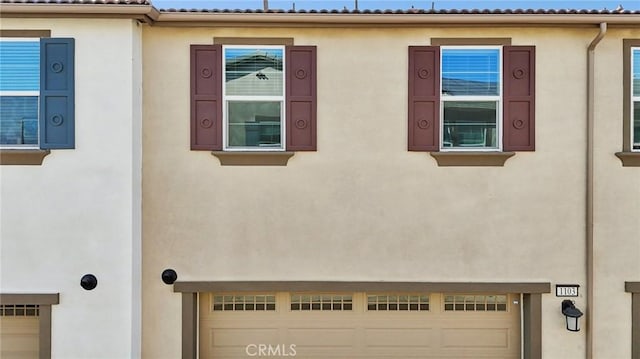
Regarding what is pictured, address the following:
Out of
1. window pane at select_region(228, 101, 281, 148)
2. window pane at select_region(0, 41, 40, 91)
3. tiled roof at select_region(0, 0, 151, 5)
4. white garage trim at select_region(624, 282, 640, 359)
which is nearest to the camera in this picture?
tiled roof at select_region(0, 0, 151, 5)

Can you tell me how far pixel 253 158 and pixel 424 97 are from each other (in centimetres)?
252

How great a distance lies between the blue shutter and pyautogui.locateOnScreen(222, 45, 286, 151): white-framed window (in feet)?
6.61

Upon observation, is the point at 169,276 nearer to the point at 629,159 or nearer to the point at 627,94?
the point at 629,159

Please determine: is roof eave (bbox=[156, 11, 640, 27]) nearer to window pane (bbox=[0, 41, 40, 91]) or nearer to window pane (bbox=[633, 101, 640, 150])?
window pane (bbox=[633, 101, 640, 150])

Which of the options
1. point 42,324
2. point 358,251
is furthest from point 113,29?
point 358,251

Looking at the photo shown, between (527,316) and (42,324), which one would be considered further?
(527,316)

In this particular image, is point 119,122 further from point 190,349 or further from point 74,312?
point 190,349

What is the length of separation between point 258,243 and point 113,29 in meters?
3.44

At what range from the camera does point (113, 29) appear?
6.05 m

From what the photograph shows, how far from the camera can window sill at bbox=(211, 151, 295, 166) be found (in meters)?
6.30

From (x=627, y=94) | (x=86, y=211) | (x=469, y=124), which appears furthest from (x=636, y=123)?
(x=86, y=211)

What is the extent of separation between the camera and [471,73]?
254 inches
